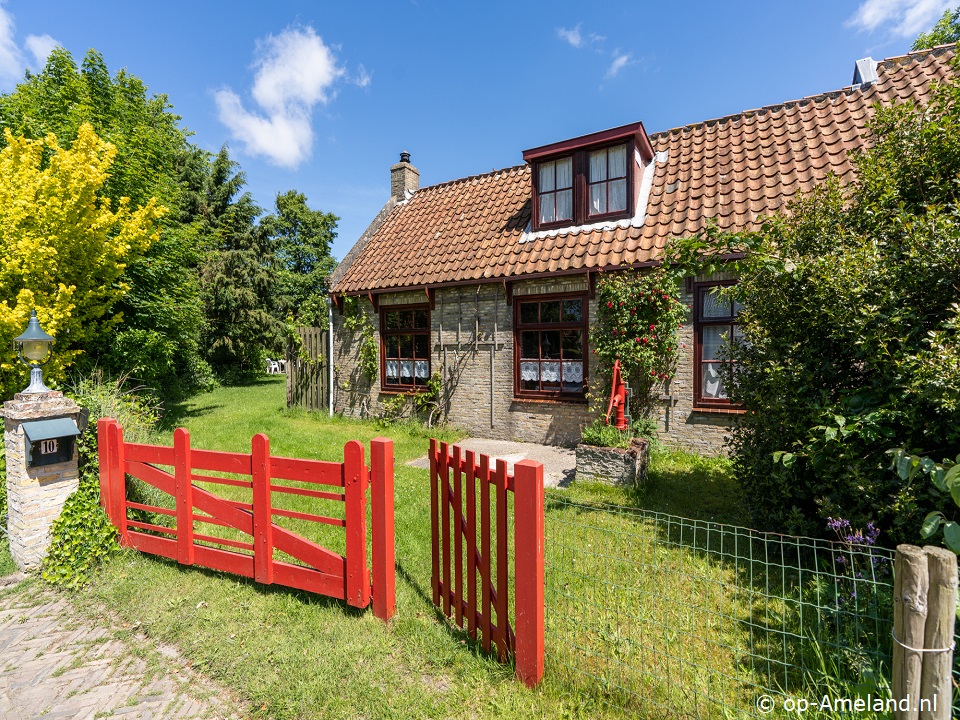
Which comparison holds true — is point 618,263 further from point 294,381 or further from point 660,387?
point 294,381

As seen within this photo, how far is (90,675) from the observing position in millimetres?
3035

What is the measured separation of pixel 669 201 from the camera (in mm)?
9031

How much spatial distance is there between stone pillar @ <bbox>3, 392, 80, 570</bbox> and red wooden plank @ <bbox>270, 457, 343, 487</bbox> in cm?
255

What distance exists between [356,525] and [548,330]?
6.90 meters

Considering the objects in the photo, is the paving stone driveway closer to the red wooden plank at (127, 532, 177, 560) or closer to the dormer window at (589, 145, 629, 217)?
the red wooden plank at (127, 532, 177, 560)

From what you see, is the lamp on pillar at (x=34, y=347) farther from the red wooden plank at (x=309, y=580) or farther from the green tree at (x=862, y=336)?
the green tree at (x=862, y=336)

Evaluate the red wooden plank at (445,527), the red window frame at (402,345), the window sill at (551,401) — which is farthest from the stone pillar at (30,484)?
the red window frame at (402,345)

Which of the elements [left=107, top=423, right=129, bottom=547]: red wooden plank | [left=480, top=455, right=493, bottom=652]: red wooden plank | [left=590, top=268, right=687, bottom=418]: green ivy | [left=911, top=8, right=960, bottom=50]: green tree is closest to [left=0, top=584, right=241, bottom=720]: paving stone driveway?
[left=107, top=423, right=129, bottom=547]: red wooden plank

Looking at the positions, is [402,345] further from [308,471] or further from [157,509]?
[308,471]

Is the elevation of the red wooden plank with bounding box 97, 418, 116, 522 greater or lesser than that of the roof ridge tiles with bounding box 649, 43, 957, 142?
lesser

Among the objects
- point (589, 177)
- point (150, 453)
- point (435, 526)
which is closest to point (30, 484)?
point (150, 453)

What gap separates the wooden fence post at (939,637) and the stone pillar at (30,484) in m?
6.32

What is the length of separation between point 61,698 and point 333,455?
18.2 feet

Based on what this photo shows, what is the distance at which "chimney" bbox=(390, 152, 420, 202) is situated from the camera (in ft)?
48.4
